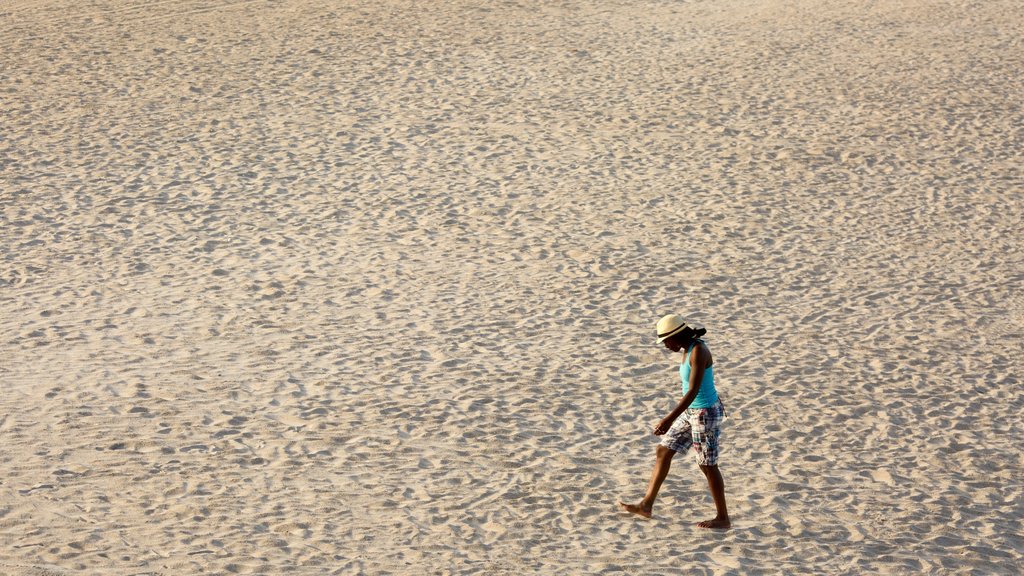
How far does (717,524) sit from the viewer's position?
220 inches

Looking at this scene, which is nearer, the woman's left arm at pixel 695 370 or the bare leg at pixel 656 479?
the woman's left arm at pixel 695 370

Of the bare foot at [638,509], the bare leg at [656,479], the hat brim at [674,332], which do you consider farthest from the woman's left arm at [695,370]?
the bare foot at [638,509]

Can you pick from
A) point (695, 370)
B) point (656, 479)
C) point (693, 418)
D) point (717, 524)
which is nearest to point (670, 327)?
point (695, 370)

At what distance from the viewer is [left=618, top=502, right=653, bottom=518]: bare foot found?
5641 mm

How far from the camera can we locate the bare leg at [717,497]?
5.46 meters

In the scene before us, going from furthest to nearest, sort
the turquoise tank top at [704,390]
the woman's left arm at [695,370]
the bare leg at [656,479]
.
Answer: the bare leg at [656,479] < the turquoise tank top at [704,390] < the woman's left arm at [695,370]

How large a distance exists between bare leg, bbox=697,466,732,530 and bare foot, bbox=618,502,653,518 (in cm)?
28

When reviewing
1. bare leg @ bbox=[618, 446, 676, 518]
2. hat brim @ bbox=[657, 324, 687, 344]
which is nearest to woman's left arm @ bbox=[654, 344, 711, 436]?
hat brim @ bbox=[657, 324, 687, 344]

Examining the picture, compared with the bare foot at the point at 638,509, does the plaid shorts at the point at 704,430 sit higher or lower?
higher

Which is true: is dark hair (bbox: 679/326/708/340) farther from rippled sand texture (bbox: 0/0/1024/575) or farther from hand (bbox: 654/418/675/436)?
rippled sand texture (bbox: 0/0/1024/575)

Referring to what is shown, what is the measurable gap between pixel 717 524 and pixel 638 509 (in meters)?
0.42

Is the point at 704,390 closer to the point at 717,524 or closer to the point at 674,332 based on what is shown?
the point at 674,332

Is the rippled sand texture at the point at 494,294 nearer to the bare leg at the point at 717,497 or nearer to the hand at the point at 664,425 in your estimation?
the bare leg at the point at 717,497

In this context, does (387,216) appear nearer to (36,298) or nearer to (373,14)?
(36,298)
